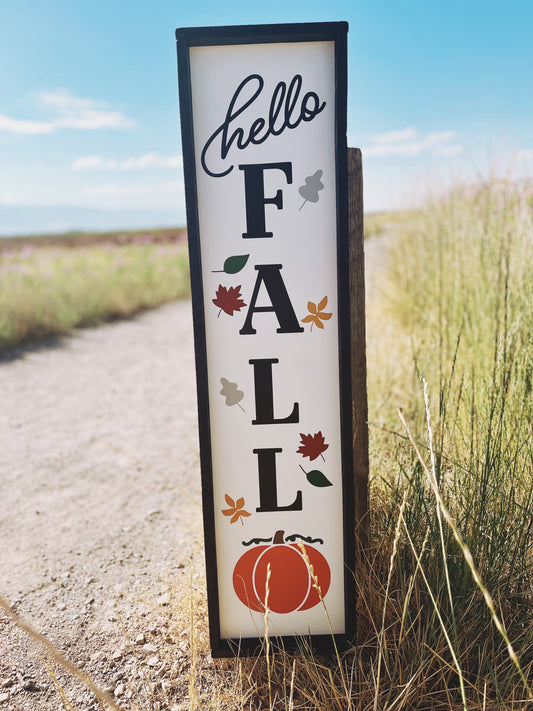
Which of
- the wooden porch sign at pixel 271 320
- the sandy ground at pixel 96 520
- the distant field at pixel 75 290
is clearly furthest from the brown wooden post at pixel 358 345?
Result: the distant field at pixel 75 290

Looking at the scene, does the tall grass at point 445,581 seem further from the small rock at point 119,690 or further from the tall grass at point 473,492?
the small rock at point 119,690

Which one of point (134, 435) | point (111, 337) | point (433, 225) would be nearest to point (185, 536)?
point (134, 435)

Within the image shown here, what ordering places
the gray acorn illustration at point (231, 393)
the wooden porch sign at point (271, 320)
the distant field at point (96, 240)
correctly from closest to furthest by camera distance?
1. the wooden porch sign at point (271, 320)
2. the gray acorn illustration at point (231, 393)
3. the distant field at point (96, 240)

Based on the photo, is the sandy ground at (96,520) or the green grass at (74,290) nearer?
the sandy ground at (96,520)

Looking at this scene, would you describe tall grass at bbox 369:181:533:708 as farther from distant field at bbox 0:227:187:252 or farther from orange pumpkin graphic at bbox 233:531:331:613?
distant field at bbox 0:227:187:252

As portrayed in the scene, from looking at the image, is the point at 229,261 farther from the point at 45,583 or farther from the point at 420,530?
the point at 45,583

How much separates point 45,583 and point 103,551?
310mm

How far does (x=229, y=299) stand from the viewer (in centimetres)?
165

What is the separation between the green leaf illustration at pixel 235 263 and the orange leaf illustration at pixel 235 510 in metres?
0.66

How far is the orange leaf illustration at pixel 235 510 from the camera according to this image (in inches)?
68.7

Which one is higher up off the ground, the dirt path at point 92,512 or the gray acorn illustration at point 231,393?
the gray acorn illustration at point 231,393

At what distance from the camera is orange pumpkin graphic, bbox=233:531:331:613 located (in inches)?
69.4

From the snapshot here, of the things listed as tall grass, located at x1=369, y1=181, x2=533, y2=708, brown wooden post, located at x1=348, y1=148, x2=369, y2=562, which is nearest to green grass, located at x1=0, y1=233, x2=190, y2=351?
tall grass, located at x1=369, y1=181, x2=533, y2=708

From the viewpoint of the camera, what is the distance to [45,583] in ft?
8.28
